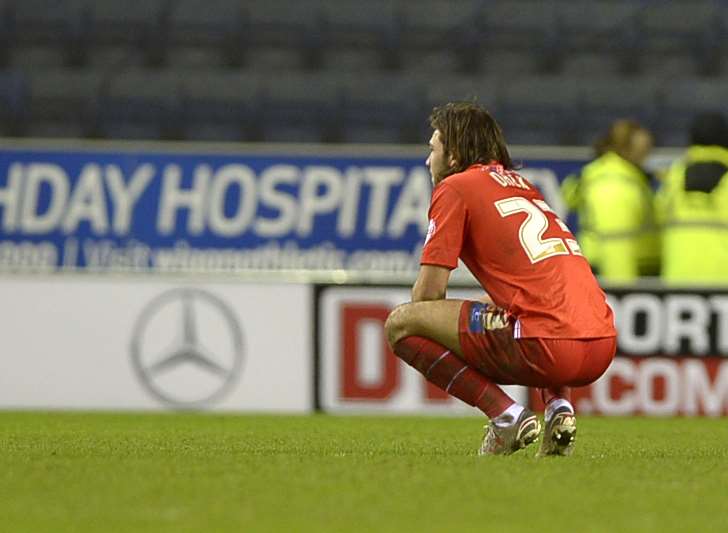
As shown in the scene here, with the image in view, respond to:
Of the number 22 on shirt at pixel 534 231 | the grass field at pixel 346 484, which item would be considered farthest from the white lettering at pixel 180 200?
the number 22 on shirt at pixel 534 231

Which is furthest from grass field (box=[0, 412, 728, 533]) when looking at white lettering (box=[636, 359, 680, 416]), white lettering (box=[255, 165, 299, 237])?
white lettering (box=[255, 165, 299, 237])

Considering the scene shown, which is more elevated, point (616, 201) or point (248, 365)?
point (616, 201)

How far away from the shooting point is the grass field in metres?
3.04

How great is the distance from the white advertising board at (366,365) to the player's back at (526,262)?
3695 mm

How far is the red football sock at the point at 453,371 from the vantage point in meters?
4.41

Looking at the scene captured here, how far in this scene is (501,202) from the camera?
4.39 m

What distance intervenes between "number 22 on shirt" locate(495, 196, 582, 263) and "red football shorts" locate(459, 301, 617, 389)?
7.6 inches

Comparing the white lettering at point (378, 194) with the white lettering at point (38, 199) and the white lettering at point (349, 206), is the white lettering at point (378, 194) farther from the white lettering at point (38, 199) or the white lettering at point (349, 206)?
the white lettering at point (38, 199)

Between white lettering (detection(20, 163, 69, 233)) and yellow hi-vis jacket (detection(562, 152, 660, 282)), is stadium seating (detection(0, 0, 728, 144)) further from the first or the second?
yellow hi-vis jacket (detection(562, 152, 660, 282))

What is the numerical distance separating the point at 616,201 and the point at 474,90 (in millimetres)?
2225

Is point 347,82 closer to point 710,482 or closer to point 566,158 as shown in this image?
point 566,158

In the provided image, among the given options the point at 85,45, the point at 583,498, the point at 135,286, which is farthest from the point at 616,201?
the point at 583,498

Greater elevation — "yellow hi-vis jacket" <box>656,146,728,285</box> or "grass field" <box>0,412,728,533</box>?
"yellow hi-vis jacket" <box>656,146,728,285</box>

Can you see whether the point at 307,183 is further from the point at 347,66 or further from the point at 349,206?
the point at 347,66
